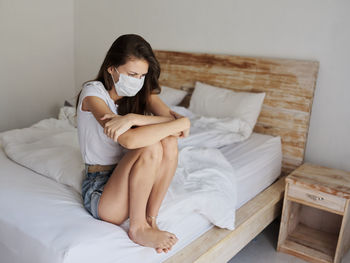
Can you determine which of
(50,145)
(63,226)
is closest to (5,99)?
(50,145)

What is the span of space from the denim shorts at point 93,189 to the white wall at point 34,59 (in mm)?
2092

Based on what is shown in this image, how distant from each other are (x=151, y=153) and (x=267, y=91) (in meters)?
1.45

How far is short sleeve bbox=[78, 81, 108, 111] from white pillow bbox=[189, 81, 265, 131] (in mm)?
1235

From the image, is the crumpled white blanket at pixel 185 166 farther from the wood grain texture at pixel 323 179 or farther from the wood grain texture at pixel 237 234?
the wood grain texture at pixel 323 179

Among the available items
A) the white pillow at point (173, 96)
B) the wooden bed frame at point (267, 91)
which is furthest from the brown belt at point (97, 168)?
the white pillow at point (173, 96)

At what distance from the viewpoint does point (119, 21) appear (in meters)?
3.37

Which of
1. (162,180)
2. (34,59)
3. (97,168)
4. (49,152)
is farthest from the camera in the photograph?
(34,59)

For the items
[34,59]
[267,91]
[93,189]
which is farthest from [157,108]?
[34,59]

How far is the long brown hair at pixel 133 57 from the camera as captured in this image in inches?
57.3

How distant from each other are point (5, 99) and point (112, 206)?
2.35 m

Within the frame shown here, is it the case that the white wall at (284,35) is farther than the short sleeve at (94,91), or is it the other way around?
the white wall at (284,35)

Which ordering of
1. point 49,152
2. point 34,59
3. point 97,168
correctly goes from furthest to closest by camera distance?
point 34,59 < point 49,152 < point 97,168

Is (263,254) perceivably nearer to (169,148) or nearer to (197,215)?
(197,215)

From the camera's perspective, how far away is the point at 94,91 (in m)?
1.47
